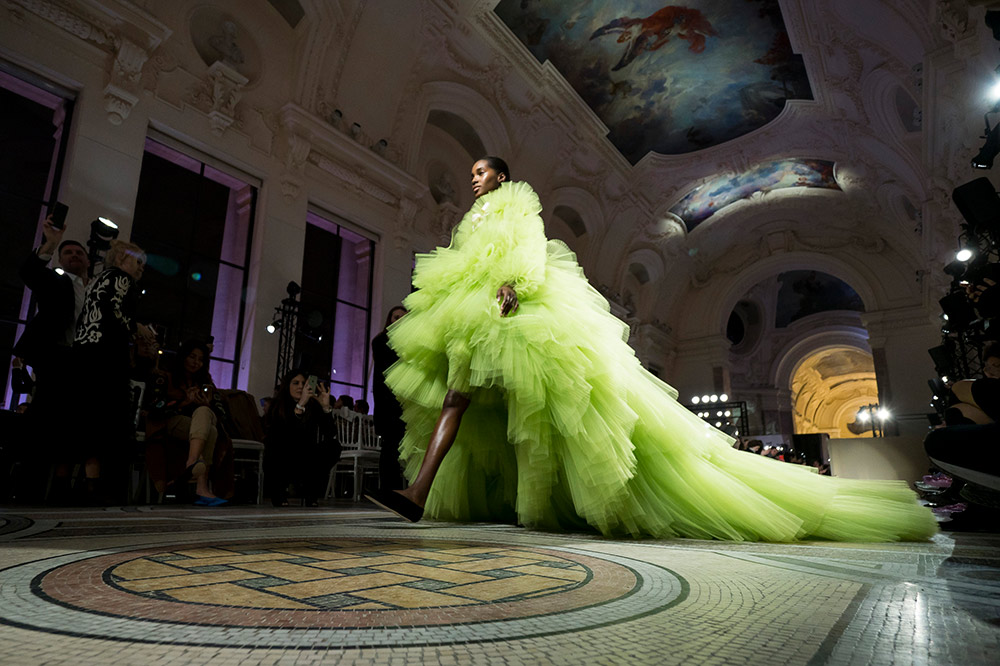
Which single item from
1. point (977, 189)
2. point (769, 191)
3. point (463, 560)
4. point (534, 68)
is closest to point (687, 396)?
point (769, 191)

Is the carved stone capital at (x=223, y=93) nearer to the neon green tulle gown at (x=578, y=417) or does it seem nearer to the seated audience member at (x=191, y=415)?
the seated audience member at (x=191, y=415)

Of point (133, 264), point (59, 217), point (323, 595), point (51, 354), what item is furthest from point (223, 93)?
point (323, 595)

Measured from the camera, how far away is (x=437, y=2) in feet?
27.7

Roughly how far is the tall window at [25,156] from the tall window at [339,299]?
118 inches

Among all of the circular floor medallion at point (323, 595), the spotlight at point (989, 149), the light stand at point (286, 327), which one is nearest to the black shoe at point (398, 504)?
the circular floor medallion at point (323, 595)

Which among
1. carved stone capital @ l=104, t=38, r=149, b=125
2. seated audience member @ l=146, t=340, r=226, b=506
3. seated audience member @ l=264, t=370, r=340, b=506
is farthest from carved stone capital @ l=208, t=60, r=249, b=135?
seated audience member @ l=264, t=370, r=340, b=506

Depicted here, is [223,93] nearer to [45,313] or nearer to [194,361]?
[194,361]

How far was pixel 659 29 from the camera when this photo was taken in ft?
34.2

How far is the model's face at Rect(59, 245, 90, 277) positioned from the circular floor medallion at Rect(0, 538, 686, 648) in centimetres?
316

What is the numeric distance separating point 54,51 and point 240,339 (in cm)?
342

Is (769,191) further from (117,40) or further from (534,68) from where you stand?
(117,40)

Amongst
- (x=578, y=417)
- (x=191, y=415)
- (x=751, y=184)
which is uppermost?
(x=751, y=184)

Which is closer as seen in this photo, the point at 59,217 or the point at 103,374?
the point at 103,374

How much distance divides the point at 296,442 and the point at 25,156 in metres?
5.00
